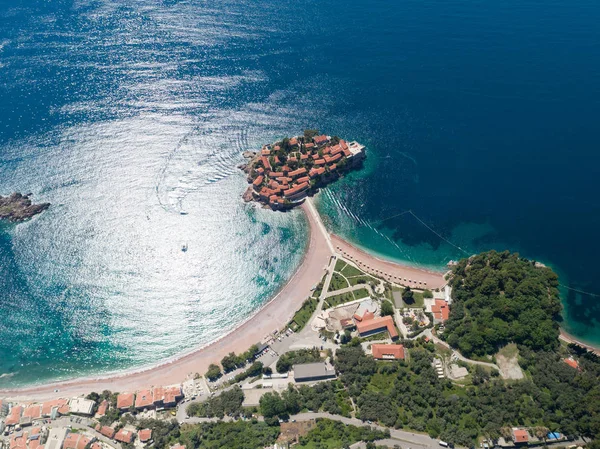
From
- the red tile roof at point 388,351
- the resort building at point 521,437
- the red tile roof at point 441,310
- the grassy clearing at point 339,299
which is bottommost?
the resort building at point 521,437

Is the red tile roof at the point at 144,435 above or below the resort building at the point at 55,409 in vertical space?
below

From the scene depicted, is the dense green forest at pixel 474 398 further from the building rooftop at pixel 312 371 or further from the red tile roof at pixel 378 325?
the red tile roof at pixel 378 325

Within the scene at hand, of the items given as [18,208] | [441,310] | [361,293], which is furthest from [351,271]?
[18,208]

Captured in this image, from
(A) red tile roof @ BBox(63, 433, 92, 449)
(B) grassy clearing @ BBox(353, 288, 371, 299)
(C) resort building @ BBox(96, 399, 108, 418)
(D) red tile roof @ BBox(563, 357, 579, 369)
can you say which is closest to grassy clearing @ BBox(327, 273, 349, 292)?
(B) grassy clearing @ BBox(353, 288, 371, 299)

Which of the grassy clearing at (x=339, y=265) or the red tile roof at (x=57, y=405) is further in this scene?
the grassy clearing at (x=339, y=265)

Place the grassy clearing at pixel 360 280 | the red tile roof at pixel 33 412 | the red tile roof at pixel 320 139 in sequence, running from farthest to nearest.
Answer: the red tile roof at pixel 320 139
the grassy clearing at pixel 360 280
the red tile roof at pixel 33 412

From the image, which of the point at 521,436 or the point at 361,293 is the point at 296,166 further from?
the point at 521,436

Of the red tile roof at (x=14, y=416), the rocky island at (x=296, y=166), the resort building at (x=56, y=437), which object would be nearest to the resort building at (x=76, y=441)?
the resort building at (x=56, y=437)

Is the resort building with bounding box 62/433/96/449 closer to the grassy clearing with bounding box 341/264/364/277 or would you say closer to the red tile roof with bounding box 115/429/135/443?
the red tile roof with bounding box 115/429/135/443
